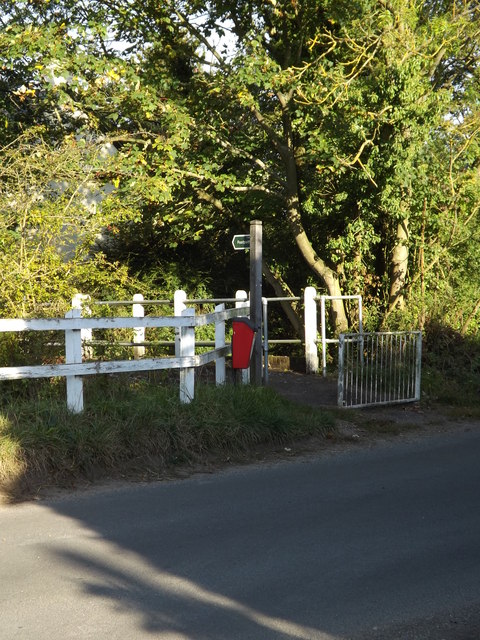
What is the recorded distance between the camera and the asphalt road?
473cm

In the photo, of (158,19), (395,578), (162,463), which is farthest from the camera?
(158,19)

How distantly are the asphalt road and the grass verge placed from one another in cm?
48

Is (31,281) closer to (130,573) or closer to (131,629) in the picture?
(130,573)

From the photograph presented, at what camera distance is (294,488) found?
7941mm

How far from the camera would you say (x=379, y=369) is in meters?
12.5

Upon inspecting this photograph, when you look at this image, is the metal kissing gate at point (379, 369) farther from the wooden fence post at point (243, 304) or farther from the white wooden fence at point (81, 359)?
the white wooden fence at point (81, 359)

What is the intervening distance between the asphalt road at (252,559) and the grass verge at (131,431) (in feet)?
1.59

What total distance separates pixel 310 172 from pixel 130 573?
1211 centimetres

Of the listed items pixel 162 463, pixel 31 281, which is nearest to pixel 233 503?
pixel 162 463

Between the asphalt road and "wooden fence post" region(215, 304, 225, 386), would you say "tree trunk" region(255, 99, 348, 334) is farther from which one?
the asphalt road

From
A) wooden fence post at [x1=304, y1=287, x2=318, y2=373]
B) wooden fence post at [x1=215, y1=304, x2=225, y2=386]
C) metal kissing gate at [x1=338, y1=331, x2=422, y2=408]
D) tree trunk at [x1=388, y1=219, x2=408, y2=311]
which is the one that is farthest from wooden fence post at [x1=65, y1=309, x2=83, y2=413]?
tree trunk at [x1=388, y1=219, x2=408, y2=311]

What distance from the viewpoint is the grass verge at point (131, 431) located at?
7.95 metres

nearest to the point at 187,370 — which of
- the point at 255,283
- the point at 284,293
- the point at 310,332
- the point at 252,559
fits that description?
the point at 255,283

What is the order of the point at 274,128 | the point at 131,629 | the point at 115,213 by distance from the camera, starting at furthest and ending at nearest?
the point at 274,128
the point at 115,213
the point at 131,629
